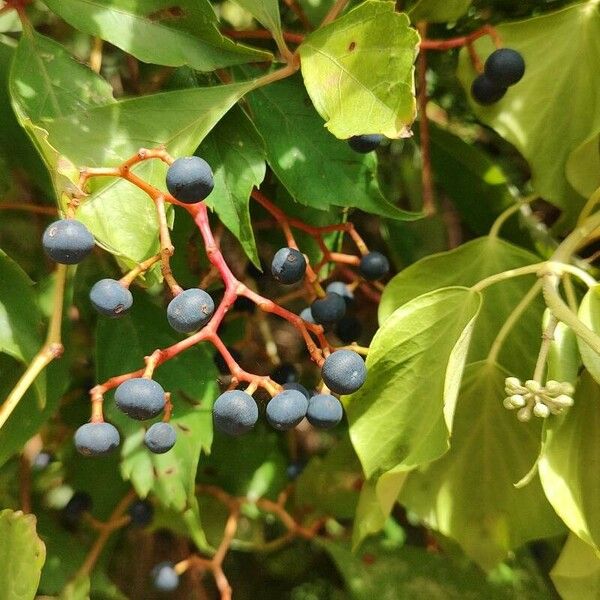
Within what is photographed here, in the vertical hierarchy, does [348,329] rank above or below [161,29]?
below

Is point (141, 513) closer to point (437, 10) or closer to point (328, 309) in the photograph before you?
point (328, 309)

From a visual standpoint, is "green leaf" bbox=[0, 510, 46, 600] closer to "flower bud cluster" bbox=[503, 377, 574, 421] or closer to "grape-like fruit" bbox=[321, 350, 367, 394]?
"grape-like fruit" bbox=[321, 350, 367, 394]

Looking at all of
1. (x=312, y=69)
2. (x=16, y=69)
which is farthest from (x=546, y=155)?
(x=16, y=69)

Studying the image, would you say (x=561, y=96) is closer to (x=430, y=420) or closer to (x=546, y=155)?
(x=546, y=155)

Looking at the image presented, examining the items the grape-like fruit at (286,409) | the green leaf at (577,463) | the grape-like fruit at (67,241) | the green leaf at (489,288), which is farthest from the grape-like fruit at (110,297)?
the green leaf at (577,463)

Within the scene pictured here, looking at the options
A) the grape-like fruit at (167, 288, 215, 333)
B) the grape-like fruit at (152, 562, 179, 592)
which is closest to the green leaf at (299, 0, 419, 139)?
the grape-like fruit at (167, 288, 215, 333)

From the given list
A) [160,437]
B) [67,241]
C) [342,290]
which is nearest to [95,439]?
[160,437]
